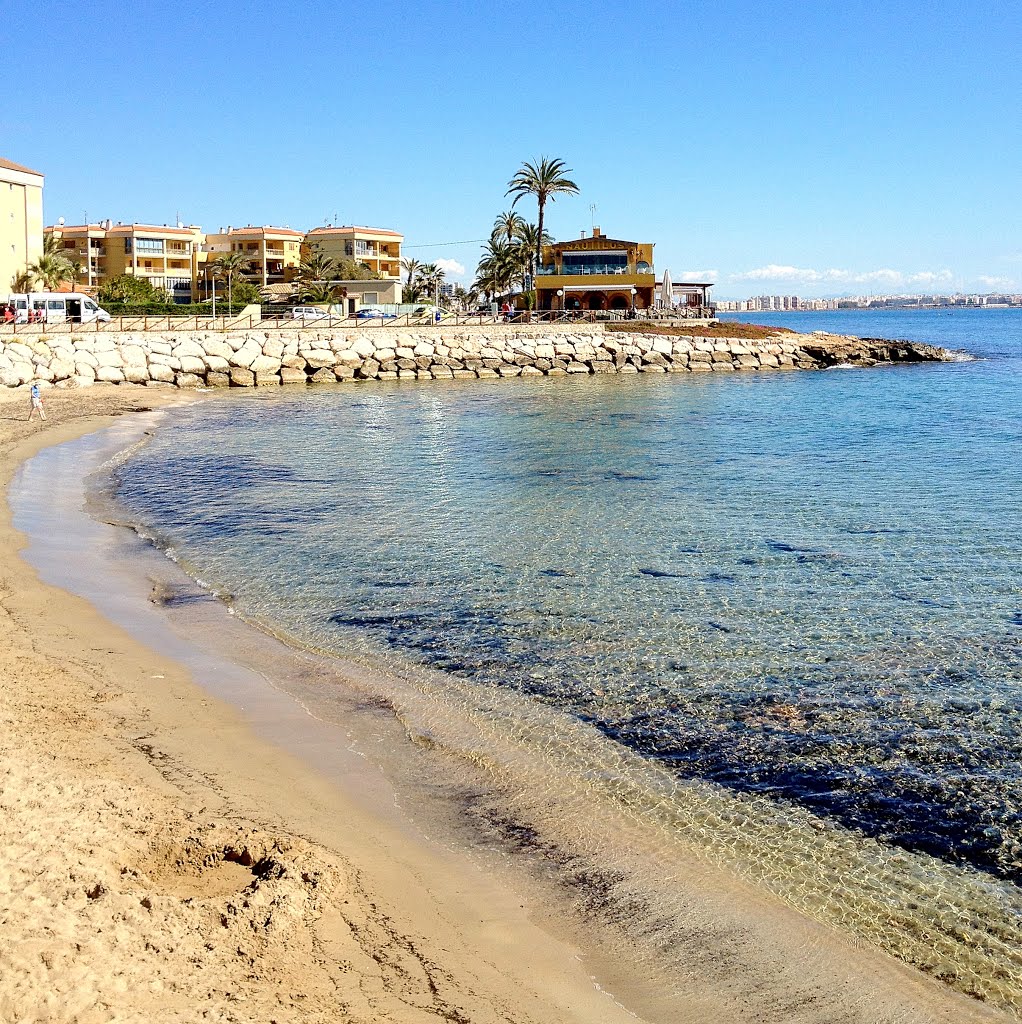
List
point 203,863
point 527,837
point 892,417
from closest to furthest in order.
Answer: point 203,863
point 527,837
point 892,417

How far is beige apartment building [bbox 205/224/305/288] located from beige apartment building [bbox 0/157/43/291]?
33.8 meters

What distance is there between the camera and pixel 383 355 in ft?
186

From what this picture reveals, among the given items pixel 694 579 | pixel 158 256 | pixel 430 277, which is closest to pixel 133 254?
pixel 158 256

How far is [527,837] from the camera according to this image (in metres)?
7.20

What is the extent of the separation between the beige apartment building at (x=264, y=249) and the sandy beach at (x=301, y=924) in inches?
4046

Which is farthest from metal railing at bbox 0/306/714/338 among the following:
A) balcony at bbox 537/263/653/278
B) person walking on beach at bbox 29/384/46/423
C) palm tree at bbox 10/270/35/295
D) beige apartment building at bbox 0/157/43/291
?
person walking on beach at bbox 29/384/46/423

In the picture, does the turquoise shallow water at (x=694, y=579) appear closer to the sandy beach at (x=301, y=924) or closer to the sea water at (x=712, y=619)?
the sea water at (x=712, y=619)

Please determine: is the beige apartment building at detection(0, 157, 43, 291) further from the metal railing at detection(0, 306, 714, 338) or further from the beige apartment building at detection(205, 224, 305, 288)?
the beige apartment building at detection(205, 224, 305, 288)

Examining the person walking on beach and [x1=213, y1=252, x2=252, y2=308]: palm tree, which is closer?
the person walking on beach

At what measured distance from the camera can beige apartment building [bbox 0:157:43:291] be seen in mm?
67000

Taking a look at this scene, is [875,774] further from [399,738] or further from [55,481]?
[55,481]

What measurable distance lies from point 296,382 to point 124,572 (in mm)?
39219

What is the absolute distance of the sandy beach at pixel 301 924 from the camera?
4980 millimetres

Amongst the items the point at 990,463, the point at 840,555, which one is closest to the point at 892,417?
the point at 990,463
